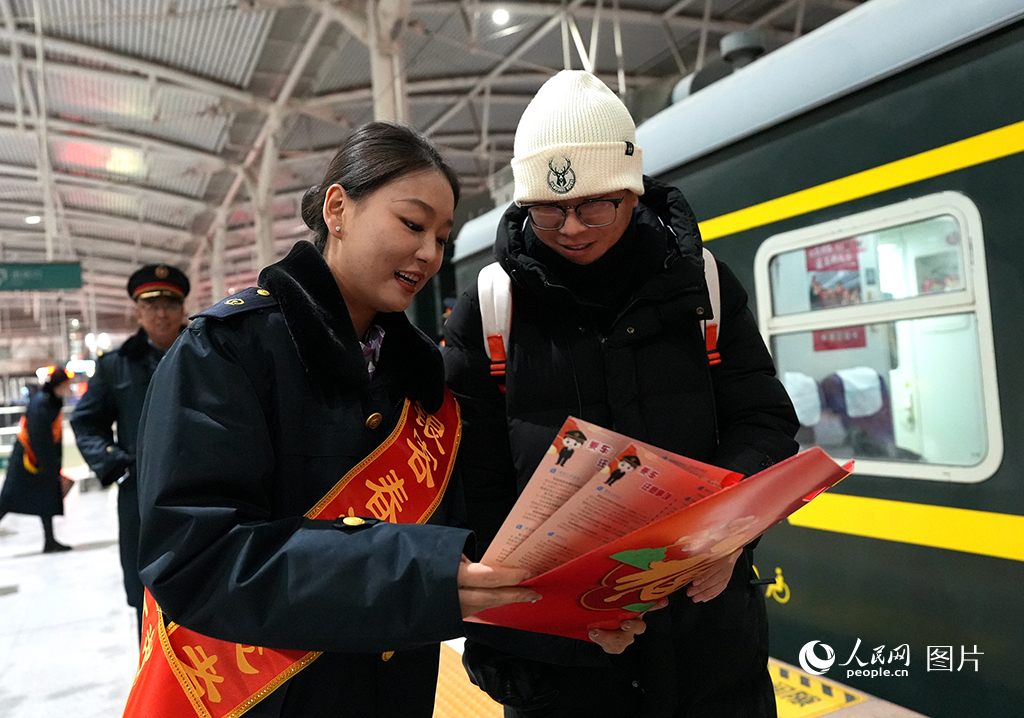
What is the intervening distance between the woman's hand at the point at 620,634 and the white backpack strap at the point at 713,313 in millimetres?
522

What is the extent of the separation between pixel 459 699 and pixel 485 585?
7.88ft

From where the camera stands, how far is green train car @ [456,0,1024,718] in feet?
7.50

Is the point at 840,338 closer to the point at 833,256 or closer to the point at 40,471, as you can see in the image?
the point at 833,256

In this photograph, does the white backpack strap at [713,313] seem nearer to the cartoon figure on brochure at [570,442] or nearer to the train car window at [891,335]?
the cartoon figure on brochure at [570,442]

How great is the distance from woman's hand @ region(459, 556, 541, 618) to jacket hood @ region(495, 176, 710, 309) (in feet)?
2.18

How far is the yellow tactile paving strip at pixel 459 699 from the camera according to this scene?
2.96 metres

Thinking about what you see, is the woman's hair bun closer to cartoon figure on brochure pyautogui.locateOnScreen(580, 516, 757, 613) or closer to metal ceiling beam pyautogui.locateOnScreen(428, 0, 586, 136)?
cartoon figure on brochure pyautogui.locateOnScreen(580, 516, 757, 613)

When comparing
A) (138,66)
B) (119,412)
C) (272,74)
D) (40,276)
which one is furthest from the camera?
(40,276)

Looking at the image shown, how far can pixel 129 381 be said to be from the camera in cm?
383

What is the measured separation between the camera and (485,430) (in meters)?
1.58

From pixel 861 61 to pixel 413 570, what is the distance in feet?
8.13

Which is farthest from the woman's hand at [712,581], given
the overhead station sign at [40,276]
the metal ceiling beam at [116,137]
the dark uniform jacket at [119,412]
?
the overhead station sign at [40,276]

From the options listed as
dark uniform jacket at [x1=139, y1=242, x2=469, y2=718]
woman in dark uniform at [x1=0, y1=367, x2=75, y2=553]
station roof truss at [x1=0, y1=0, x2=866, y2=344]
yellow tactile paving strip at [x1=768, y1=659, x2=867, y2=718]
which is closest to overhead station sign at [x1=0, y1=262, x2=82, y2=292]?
station roof truss at [x1=0, y1=0, x2=866, y2=344]

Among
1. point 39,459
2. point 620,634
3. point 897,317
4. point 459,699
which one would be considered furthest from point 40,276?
point 620,634
